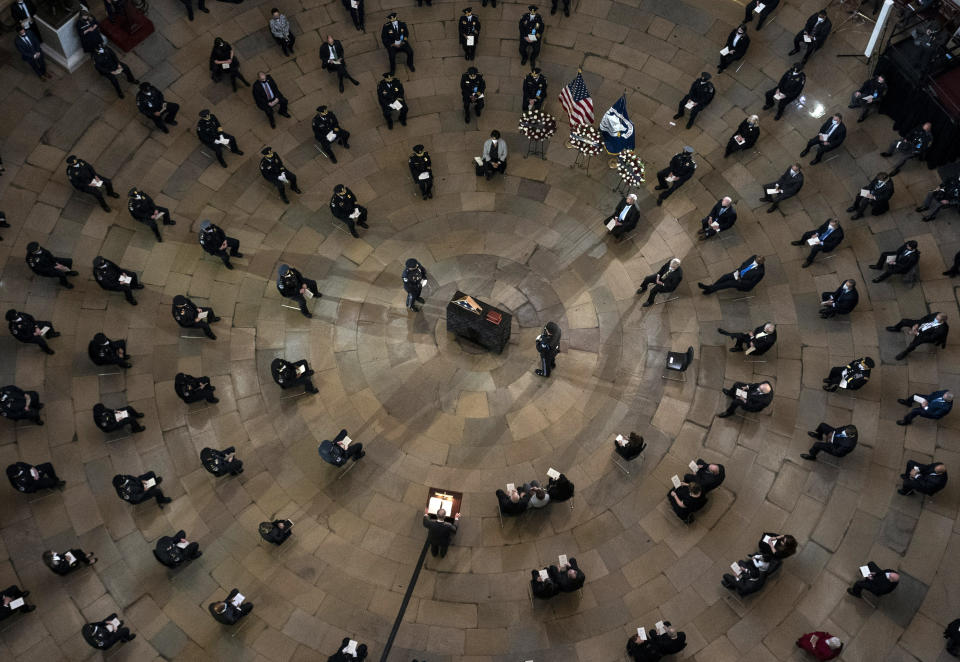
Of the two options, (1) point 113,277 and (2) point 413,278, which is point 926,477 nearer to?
(2) point 413,278

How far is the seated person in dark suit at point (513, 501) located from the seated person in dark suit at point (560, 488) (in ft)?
2.09

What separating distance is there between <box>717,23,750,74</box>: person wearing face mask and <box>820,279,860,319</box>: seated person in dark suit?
397 inches

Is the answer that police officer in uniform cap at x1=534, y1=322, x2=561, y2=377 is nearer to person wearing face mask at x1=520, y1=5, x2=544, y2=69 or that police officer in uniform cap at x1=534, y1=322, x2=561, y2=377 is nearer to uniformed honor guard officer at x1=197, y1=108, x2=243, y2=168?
person wearing face mask at x1=520, y1=5, x2=544, y2=69

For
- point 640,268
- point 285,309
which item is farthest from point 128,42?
point 640,268

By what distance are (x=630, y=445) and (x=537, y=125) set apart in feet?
36.5

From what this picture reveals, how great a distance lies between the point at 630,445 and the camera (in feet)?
71.3

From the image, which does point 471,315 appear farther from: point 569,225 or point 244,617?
point 244,617

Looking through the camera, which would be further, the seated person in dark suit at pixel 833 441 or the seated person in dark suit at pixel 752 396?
Result: the seated person in dark suit at pixel 752 396

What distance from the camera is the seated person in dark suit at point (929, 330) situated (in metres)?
22.0

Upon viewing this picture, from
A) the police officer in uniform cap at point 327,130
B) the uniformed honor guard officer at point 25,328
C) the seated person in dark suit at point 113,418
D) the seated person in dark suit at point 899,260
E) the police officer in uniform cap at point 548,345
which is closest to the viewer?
the seated person in dark suit at point 113,418

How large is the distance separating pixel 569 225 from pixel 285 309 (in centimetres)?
993

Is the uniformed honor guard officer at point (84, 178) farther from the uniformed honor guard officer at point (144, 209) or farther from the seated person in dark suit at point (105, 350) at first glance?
the seated person in dark suit at point (105, 350)

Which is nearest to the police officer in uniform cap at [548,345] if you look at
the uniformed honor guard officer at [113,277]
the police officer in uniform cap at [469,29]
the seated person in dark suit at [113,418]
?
the seated person in dark suit at [113,418]

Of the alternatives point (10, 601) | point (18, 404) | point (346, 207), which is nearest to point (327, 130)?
point (346, 207)
